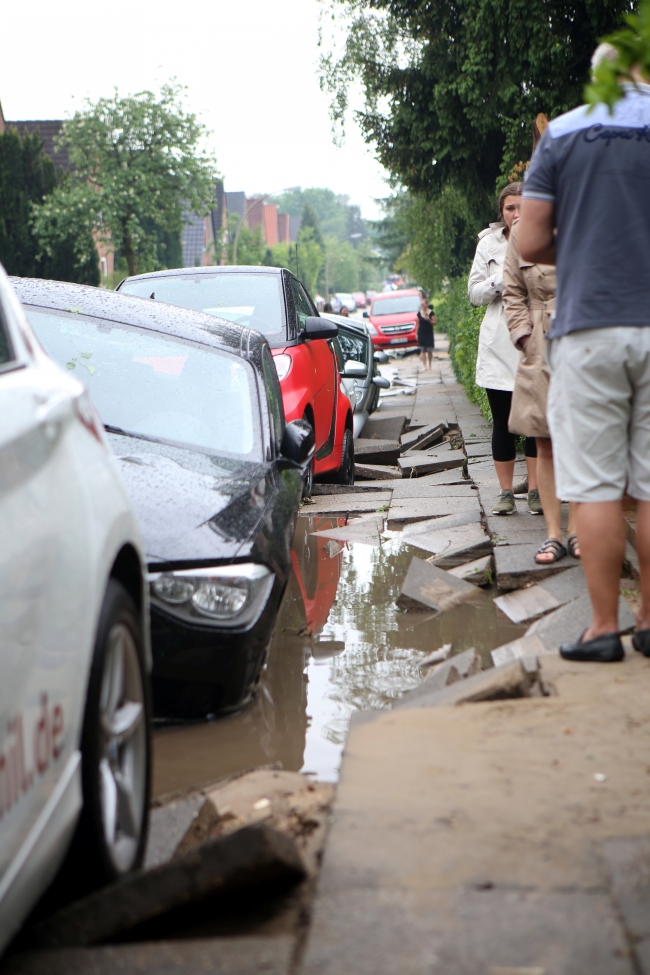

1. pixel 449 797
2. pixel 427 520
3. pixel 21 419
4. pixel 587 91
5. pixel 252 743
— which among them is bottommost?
pixel 427 520

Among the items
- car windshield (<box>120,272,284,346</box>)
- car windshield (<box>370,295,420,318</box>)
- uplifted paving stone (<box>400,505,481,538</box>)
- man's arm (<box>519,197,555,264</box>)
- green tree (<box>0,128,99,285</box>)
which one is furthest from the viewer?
green tree (<box>0,128,99,285</box>)

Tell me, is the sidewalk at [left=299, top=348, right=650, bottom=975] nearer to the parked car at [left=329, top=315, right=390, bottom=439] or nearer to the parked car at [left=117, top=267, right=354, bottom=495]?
the parked car at [left=117, top=267, right=354, bottom=495]

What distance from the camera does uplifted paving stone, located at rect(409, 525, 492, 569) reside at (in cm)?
605

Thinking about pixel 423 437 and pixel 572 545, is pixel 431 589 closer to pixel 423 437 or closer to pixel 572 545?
pixel 572 545

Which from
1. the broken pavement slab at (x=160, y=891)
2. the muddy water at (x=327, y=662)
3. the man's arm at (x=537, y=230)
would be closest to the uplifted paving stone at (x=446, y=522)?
the muddy water at (x=327, y=662)

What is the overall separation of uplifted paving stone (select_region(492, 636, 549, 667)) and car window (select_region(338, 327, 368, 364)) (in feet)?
36.8

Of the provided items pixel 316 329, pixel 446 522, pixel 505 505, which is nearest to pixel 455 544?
pixel 505 505

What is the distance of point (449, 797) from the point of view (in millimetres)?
2678

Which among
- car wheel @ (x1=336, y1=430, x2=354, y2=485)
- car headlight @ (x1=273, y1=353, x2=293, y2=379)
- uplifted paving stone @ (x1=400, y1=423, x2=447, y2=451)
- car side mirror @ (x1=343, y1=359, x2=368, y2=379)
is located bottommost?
uplifted paving stone @ (x1=400, y1=423, x2=447, y2=451)

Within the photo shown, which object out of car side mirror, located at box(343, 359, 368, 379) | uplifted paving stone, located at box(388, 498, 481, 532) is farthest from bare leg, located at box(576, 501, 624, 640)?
car side mirror, located at box(343, 359, 368, 379)

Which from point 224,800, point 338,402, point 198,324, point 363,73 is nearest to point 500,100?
point 363,73

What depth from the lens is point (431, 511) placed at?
7859 millimetres

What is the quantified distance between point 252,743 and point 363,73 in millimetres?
23317

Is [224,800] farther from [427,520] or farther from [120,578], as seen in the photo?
[427,520]
